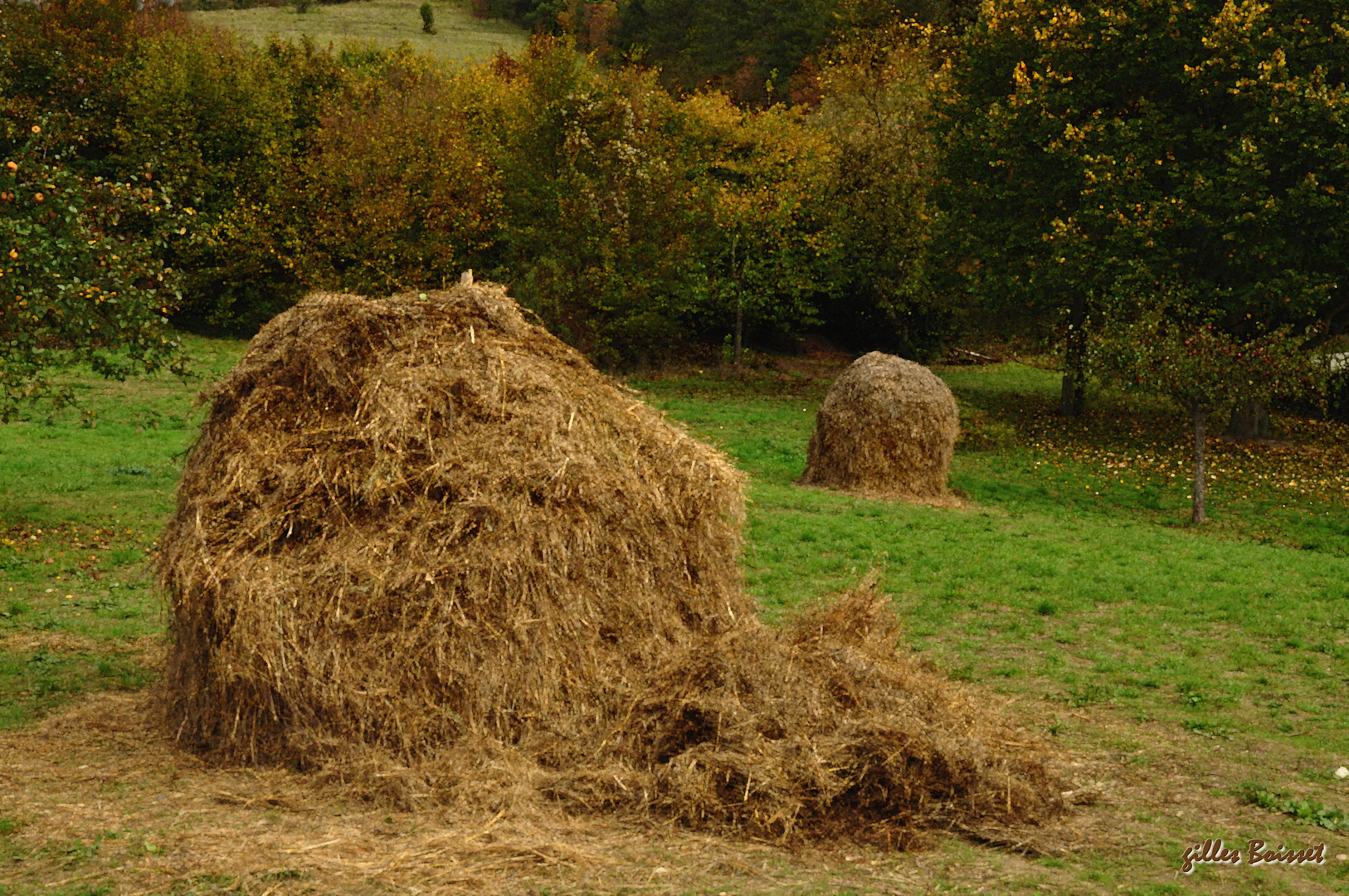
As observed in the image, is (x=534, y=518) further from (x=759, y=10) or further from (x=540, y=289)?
(x=759, y=10)

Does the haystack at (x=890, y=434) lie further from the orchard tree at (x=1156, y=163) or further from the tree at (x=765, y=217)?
the tree at (x=765, y=217)

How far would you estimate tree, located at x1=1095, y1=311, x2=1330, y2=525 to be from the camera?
2059 cm

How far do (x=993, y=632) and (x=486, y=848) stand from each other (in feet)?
25.5

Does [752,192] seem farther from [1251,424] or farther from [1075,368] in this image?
[1251,424]

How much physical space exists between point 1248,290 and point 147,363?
69.0ft

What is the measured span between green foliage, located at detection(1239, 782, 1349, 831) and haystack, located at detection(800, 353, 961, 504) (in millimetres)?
12154

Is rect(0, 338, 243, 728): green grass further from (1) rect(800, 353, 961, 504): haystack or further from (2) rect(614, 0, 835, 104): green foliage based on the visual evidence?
(2) rect(614, 0, 835, 104): green foliage

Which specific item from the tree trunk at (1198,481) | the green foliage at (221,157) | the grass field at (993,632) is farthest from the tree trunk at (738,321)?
the tree trunk at (1198,481)

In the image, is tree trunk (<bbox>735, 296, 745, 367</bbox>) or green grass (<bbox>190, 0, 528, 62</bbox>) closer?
tree trunk (<bbox>735, 296, 745, 367</bbox>)

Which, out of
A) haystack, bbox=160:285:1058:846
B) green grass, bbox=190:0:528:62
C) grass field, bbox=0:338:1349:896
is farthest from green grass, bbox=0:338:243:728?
green grass, bbox=190:0:528:62

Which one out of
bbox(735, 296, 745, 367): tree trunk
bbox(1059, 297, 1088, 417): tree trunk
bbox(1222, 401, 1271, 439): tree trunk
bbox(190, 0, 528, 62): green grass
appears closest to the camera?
bbox(1222, 401, 1271, 439): tree trunk

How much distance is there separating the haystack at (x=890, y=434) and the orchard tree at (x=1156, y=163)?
17.4ft

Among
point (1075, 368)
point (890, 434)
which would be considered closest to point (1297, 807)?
point (890, 434)
